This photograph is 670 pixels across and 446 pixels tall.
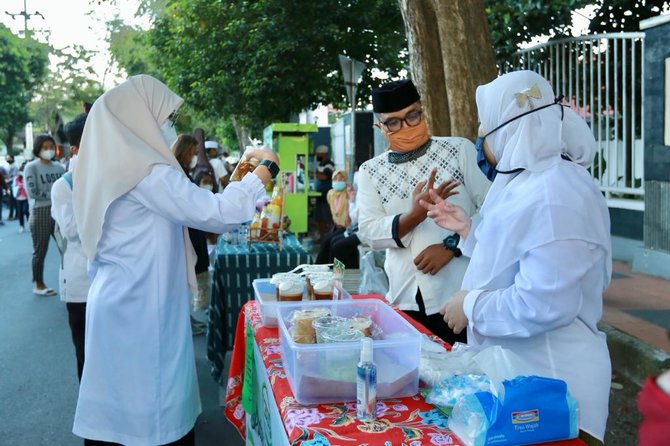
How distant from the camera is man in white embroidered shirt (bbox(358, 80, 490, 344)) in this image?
114 inches

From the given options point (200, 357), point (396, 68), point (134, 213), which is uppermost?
point (396, 68)

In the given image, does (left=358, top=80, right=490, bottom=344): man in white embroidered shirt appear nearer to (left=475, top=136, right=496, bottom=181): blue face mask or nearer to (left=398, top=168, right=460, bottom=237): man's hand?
(left=398, top=168, right=460, bottom=237): man's hand

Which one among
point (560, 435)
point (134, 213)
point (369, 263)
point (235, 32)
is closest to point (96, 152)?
point (134, 213)

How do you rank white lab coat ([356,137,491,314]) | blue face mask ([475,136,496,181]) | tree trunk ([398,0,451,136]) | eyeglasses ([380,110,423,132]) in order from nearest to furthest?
blue face mask ([475,136,496,181]) → white lab coat ([356,137,491,314]) → eyeglasses ([380,110,423,132]) → tree trunk ([398,0,451,136])

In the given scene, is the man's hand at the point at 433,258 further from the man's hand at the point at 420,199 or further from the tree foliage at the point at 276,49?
the tree foliage at the point at 276,49

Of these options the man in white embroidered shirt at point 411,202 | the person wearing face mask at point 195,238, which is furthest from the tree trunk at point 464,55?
the person wearing face mask at point 195,238

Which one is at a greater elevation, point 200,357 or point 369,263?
point 369,263

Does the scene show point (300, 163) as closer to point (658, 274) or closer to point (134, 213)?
point (658, 274)

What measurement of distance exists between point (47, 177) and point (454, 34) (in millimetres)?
5489

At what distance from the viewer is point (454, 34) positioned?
15.0 ft

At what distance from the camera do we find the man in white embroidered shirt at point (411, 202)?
2.88m

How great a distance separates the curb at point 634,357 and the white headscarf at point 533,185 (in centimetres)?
263

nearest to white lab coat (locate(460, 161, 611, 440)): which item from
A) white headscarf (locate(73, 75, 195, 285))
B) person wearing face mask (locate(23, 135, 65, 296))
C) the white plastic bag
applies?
white headscarf (locate(73, 75, 195, 285))

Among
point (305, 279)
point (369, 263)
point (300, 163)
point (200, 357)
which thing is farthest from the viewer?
point (300, 163)
